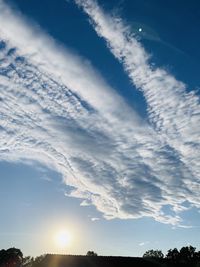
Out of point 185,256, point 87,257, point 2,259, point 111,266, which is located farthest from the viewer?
point 2,259

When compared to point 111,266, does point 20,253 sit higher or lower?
higher

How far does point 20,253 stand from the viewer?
119m

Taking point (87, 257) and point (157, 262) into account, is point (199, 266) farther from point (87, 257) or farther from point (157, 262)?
point (87, 257)

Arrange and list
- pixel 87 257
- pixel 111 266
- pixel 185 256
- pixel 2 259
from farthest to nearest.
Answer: pixel 2 259
pixel 185 256
pixel 87 257
pixel 111 266

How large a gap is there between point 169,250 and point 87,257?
55432 millimetres

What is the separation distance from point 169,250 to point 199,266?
5298 centimetres

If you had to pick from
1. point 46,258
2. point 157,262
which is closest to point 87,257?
point 46,258

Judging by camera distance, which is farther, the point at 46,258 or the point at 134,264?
the point at 46,258

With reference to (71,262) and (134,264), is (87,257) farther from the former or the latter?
(134,264)

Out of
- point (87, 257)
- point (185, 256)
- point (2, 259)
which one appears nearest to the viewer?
point (87, 257)

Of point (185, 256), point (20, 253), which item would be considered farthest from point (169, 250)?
point (20, 253)

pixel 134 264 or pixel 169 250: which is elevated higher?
pixel 169 250

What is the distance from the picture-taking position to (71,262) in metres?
54.9

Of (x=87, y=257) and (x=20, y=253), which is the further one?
(x=20, y=253)
